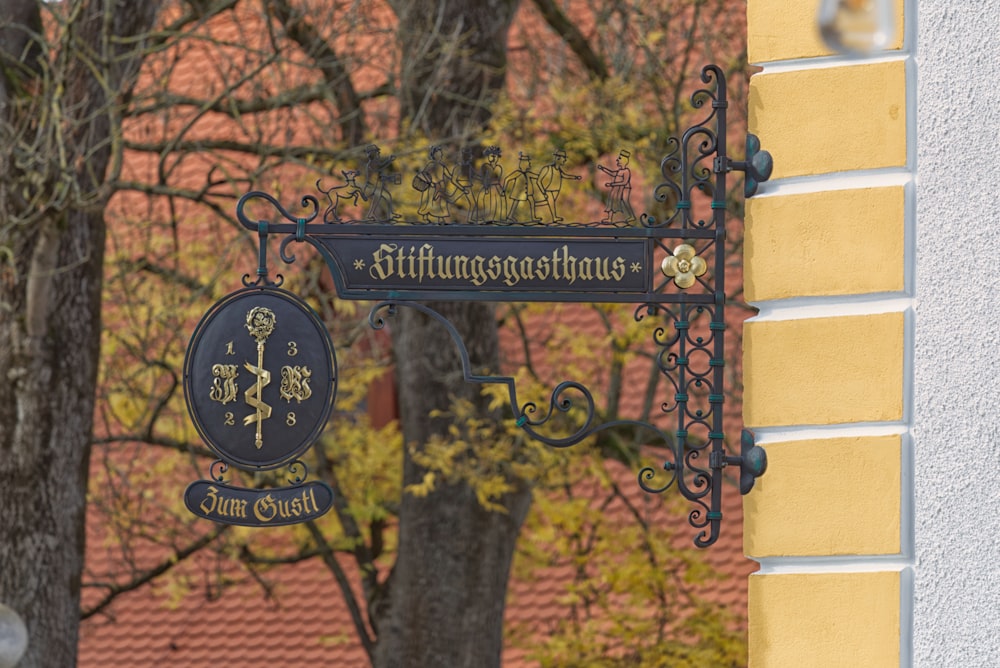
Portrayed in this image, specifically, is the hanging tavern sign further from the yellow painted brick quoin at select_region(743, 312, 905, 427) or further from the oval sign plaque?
the yellow painted brick quoin at select_region(743, 312, 905, 427)

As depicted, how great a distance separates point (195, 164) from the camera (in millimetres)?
17922

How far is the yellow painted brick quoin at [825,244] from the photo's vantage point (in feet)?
17.9

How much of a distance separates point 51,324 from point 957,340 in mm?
6765

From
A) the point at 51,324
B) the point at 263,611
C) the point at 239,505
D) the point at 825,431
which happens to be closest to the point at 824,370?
the point at 825,431

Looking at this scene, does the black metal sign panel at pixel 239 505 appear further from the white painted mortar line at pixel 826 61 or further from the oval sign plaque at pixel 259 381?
the white painted mortar line at pixel 826 61

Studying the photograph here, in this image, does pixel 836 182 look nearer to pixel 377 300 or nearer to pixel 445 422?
pixel 377 300

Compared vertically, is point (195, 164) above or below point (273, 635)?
above

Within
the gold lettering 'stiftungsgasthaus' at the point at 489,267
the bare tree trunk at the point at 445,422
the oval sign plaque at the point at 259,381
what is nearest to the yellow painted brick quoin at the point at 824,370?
the gold lettering 'stiftungsgasthaus' at the point at 489,267

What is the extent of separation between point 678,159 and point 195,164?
12.6m

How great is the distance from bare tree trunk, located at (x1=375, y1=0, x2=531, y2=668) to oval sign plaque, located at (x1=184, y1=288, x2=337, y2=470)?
626cm

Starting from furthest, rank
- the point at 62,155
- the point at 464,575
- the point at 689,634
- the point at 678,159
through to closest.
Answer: the point at 689,634 < the point at 464,575 < the point at 62,155 < the point at 678,159

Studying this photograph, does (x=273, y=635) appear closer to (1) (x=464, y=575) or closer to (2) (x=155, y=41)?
(1) (x=464, y=575)

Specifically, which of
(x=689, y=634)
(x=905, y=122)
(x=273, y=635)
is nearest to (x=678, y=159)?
(x=905, y=122)

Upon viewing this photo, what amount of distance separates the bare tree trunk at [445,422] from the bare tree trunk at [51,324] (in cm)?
222
